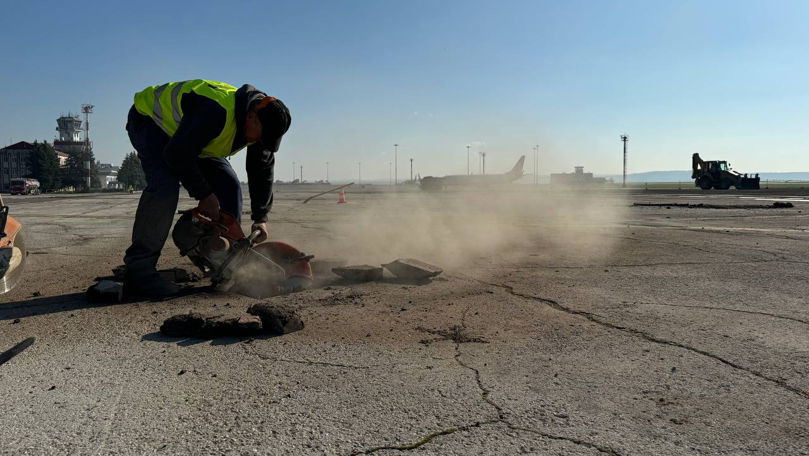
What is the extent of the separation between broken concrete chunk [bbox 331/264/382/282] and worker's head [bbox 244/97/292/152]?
56.1 inches

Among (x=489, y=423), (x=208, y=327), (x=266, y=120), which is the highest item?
(x=266, y=120)

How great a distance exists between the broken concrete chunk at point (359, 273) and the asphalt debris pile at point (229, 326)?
1645 mm

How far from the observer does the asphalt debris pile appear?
3.18 meters

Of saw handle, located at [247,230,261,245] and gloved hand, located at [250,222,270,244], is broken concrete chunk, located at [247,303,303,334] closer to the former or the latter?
saw handle, located at [247,230,261,245]

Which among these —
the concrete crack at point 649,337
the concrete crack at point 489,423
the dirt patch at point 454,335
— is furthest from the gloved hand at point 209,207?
the concrete crack at point 489,423

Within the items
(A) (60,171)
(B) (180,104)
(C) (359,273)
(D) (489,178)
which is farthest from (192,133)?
(A) (60,171)

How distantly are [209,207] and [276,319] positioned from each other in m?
1.48

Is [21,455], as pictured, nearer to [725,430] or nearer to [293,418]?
[293,418]

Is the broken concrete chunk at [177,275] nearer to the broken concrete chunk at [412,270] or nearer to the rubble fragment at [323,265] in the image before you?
the rubble fragment at [323,265]

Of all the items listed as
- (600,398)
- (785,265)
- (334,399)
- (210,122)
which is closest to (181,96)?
(210,122)

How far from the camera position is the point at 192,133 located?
155 inches

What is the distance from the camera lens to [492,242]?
319 inches

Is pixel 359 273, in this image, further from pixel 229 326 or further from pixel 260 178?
pixel 229 326

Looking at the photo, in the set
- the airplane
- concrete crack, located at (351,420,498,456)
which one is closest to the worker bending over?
concrete crack, located at (351,420,498,456)
